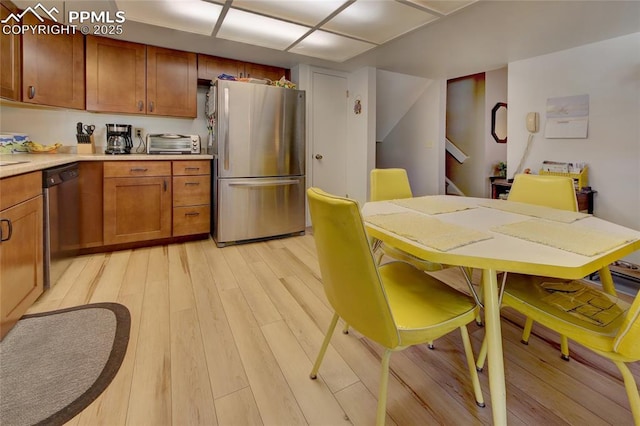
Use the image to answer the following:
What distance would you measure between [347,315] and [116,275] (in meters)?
2.25

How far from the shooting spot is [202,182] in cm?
336

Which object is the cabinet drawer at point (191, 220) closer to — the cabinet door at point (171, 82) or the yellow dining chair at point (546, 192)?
the cabinet door at point (171, 82)

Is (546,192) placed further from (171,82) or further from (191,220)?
(171,82)

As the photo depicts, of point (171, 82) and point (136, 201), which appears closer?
point (136, 201)

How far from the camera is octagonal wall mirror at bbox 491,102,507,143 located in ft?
16.9

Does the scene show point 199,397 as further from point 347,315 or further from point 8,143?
point 8,143

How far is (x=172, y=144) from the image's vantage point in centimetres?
338

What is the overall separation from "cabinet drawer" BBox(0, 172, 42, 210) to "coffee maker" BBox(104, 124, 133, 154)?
138 centimetres

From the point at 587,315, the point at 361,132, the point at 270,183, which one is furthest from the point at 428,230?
the point at 361,132

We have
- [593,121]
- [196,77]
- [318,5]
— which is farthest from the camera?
[196,77]

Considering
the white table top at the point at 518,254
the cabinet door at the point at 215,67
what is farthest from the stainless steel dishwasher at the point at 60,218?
the white table top at the point at 518,254

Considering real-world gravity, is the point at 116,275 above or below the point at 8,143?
below

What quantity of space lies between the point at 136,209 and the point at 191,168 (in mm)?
671

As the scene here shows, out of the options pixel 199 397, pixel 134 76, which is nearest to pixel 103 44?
pixel 134 76
